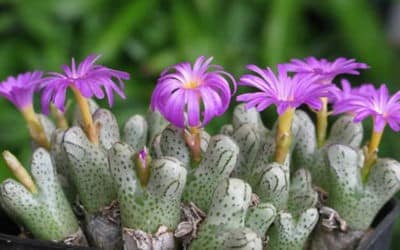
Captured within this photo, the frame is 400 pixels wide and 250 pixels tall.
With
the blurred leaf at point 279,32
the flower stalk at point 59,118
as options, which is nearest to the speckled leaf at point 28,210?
the flower stalk at point 59,118

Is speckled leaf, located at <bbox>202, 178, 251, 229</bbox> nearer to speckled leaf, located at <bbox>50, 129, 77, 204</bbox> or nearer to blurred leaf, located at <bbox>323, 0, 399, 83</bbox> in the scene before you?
speckled leaf, located at <bbox>50, 129, 77, 204</bbox>

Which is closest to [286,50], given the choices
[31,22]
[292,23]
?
[292,23]

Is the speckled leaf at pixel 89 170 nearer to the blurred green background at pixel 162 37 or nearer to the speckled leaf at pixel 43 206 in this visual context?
the speckled leaf at pixel 43 206

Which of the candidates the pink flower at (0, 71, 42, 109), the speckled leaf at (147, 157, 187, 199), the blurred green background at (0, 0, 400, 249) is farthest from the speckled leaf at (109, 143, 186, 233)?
the blurred green background at (0, 0, 400, 249)

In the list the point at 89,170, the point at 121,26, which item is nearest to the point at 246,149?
the point at 89,170

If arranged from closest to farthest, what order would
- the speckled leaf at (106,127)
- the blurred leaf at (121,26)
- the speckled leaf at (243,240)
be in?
Result: the speckled leaf at (243,240), the speckled leaf at (106,127), the blurred leaf at (121,26)

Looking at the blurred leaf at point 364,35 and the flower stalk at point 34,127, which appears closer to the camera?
the flower stalk at point 34,127

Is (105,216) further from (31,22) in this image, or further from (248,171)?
(31,22)
